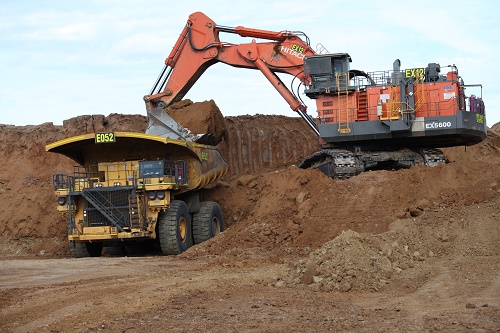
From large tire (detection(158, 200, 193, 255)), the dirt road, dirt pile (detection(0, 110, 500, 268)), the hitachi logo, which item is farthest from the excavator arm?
the dirt road

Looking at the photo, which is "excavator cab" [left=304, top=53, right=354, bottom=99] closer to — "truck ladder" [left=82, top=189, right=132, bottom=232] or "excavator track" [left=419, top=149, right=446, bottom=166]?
"excavator track" [left=419, top=149, right=446, bottom=166]

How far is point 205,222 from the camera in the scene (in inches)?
773

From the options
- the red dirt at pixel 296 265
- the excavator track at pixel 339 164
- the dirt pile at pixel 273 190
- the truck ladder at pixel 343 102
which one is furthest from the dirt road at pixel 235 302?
the truck ladder at pixel 343 102

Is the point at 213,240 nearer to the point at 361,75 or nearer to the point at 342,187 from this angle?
the point at 342,187

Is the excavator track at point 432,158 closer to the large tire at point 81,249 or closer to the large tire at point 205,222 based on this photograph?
the large tire at point 205,222

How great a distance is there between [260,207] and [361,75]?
5.11 metres

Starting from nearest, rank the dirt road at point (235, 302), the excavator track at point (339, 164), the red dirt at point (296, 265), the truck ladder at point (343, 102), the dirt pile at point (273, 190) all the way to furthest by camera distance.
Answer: the dirt road at point (235, 302) → the red dirt at point (296, 265) → the dirt pile at point (273, 190) → the excavator track at point (339, 164) → the truck ladder at point (343, 102)

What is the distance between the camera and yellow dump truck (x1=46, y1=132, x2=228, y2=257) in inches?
698

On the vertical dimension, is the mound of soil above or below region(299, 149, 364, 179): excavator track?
above

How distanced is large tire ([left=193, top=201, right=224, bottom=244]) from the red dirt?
108 centimetres

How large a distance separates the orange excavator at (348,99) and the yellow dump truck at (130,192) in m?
2.19

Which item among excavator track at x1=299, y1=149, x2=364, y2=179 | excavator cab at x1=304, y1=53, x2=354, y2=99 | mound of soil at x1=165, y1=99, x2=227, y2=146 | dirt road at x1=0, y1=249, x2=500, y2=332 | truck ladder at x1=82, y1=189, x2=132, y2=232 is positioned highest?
excavator cab at x1=304, y1=53, x2=354, y2=99

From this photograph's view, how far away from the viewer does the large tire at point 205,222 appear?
19562 mm

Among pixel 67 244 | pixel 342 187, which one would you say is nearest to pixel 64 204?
pixel 67 244
